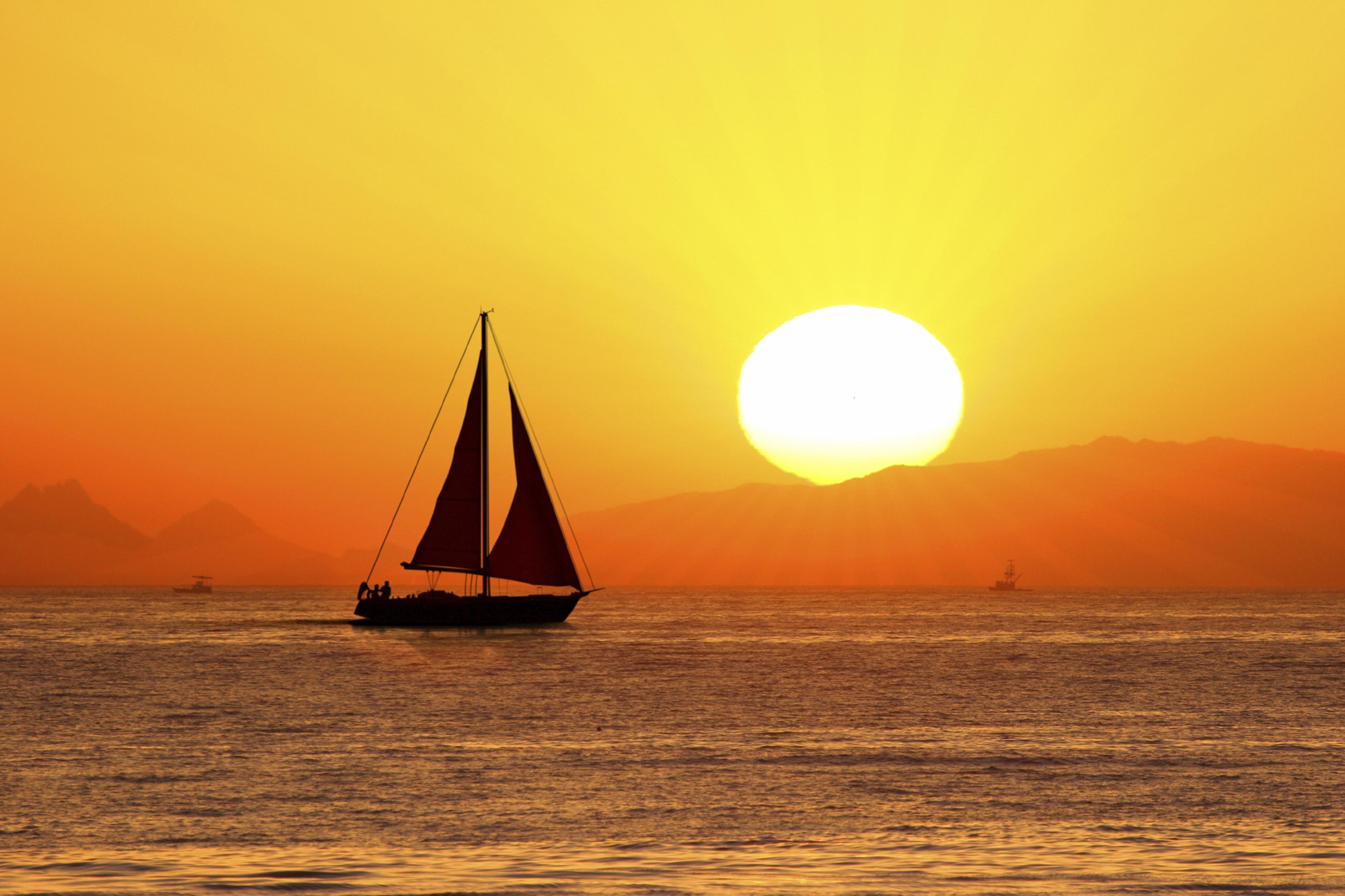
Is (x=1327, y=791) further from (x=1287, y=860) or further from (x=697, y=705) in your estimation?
(x=697, y=705)

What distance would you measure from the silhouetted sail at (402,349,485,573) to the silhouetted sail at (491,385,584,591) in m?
2.12

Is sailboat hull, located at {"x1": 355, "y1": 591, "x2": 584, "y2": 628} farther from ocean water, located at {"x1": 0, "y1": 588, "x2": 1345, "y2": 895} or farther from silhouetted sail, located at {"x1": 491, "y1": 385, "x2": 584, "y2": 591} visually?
ocean water, located at {"x1": 0, "y1": 588, "x2": 1345, "y2": 895}

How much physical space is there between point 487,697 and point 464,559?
141 ft

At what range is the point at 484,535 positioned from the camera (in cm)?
9962

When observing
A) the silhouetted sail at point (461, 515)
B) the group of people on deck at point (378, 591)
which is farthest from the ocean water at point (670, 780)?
the group of people on deck at point (378, 591)

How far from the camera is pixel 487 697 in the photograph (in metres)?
56.6

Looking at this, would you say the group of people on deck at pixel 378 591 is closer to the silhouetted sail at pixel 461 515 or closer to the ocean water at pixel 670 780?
the silhouetted sail at pixel 461 515

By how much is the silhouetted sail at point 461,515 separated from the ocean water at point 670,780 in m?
21.3

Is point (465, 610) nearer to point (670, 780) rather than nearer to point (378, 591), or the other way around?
point (378, 591)

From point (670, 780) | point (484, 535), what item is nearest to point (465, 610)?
point (484, 535)

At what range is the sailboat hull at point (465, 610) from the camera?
3930 inches

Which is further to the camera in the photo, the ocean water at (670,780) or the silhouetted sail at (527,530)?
the silhouetted sail at (527,530)

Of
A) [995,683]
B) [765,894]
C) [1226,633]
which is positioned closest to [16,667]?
[995,683]

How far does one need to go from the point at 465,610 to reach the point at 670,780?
69.2 metres
